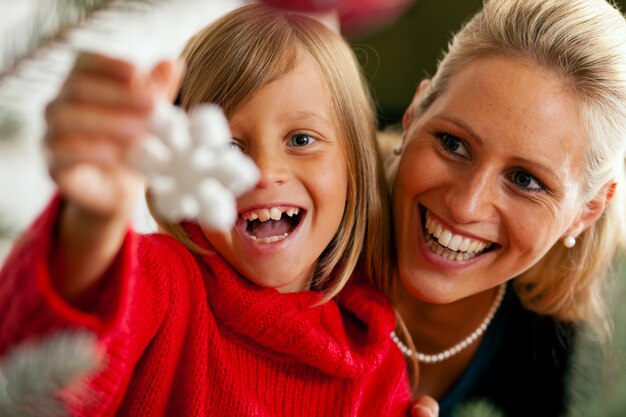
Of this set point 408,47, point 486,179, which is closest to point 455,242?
point 486,179

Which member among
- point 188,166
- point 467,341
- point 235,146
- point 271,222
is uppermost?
point 188,166

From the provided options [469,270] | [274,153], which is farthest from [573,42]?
[274,153]

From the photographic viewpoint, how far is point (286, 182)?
927mm

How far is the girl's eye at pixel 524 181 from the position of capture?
3.49ft

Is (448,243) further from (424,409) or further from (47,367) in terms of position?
(47,367)

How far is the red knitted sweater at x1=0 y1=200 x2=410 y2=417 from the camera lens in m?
0.81

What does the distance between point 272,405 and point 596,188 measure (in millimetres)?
641

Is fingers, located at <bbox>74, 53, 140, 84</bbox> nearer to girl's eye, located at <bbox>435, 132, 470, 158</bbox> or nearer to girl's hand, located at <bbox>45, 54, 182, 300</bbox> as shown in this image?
girl's hand, located at <bbox>45, 54, 182, 300</bbox>

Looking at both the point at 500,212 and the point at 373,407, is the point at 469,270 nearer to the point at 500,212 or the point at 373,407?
the point at 500,212

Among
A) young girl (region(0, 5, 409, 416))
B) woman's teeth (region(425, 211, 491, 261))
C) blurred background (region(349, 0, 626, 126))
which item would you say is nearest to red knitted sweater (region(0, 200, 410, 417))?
young girl (region(0, 5, 409, 416))

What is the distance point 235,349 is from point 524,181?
0.50 metres

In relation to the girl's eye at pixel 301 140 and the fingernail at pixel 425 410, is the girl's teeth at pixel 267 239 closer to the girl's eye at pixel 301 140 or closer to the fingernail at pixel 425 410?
the girl's eye at pixel 301 140

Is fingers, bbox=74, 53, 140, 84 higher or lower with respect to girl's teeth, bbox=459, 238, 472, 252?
higher

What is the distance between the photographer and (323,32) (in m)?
1.03
